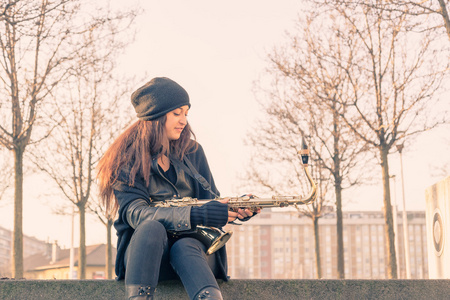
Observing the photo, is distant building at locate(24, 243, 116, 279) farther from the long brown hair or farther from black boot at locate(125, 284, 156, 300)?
black boot at locate(125, 284, 156, 300)

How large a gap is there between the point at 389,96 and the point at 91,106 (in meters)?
8.29

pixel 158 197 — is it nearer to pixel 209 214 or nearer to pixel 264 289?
pixel 209 214

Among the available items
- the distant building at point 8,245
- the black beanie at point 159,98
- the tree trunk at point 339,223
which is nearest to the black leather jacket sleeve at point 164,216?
the black beanie at point 159,98

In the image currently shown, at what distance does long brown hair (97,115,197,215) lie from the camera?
3820 mm

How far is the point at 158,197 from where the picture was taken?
3.86m

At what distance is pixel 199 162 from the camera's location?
13.7 feet

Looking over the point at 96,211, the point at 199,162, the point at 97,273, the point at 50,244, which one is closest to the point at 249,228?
the point at 50,244

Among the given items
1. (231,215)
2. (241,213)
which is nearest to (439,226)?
(241,213)

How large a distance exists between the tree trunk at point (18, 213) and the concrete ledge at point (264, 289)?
798cm

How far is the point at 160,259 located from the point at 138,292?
220 millimetres

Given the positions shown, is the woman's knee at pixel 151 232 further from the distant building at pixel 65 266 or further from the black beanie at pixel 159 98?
the distant building at pixel 65 266

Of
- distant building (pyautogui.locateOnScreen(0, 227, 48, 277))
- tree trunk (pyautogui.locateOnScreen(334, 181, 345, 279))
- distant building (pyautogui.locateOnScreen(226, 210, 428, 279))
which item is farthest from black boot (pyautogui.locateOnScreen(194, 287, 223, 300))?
distant building (pyautogui.locateOnScreen(226, 210, 428, 279))

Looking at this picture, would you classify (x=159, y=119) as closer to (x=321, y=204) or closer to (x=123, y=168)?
(x=123, y=168)

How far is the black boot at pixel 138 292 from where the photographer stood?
3201mm
